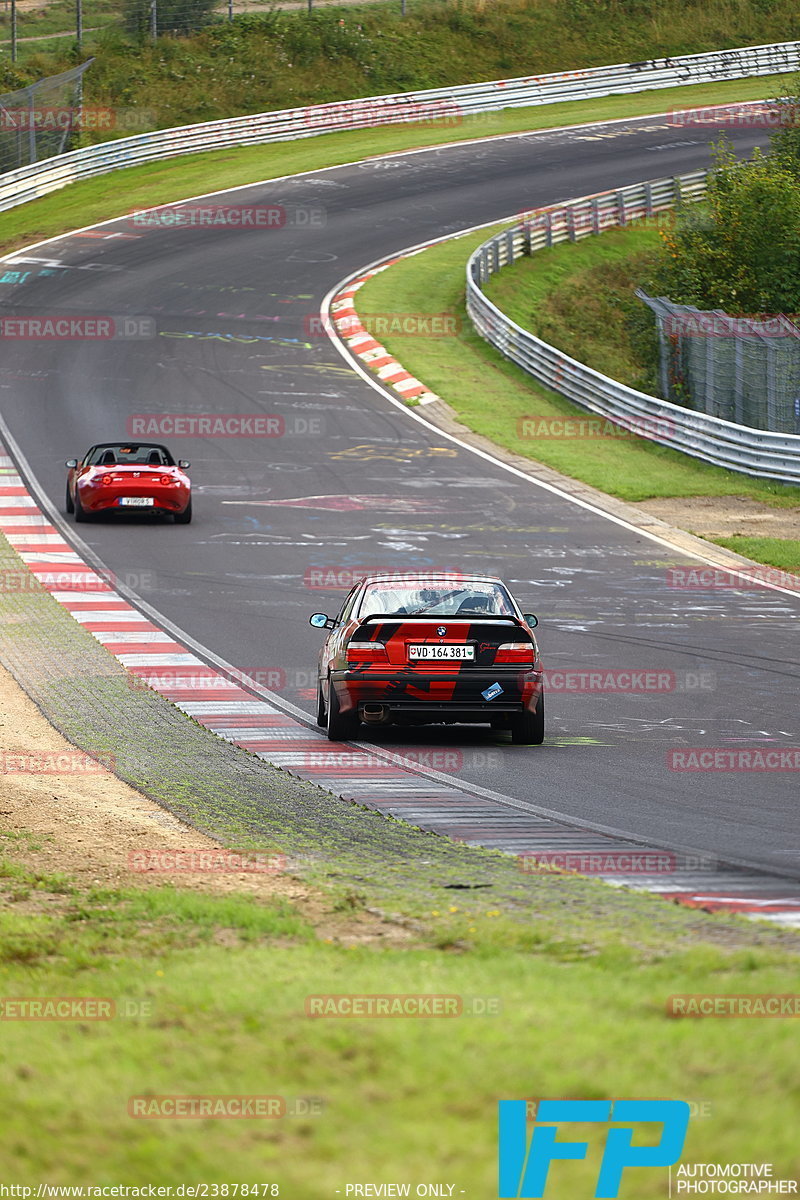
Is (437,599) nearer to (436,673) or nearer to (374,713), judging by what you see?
(436,673)

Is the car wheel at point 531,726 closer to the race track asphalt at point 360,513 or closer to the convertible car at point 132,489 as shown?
the race track asphalt at point 360,513

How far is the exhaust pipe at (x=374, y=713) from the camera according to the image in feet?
41.0

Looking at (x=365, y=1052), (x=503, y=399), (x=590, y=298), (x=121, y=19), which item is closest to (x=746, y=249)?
(x=503, y=399)

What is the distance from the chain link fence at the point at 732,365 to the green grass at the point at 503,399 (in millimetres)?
1824

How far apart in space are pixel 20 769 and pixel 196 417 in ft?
73.4

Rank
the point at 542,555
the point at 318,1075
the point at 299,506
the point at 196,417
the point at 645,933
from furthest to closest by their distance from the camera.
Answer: the point at 196,417, the point at 299,506, the point at 542,555, the point at 645,933, the point at 318,1075

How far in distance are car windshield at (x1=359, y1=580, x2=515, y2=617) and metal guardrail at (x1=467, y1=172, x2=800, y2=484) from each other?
52.7ft

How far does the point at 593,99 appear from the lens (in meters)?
68.6

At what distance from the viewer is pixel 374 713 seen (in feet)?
41.1

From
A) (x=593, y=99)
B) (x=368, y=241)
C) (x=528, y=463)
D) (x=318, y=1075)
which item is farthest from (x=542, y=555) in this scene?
(x=593, y=99)

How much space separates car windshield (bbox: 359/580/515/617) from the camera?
42.5 feet

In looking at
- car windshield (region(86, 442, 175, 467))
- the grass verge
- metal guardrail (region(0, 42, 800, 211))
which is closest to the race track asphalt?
car windshield (region(86, 442, 175, 467))

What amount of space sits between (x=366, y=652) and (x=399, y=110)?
2196 inches

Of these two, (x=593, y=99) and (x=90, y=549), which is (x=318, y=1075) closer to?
(x=90, y=549)
